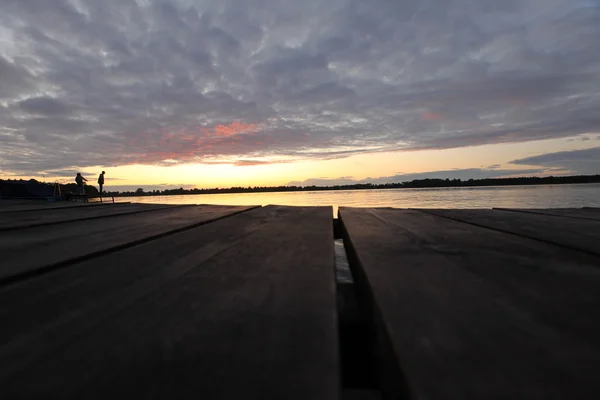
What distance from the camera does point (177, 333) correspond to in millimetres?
899

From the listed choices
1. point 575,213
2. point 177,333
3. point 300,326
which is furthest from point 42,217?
point 575,213

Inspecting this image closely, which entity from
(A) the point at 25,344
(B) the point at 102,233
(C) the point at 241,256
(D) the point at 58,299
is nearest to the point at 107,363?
(A) the point at 25,344

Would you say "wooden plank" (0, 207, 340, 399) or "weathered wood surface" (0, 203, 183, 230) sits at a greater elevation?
"weathered wood surface" (0, 203, 183, 230)

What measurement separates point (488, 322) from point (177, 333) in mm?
962

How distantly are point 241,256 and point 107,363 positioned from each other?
3.93 feet

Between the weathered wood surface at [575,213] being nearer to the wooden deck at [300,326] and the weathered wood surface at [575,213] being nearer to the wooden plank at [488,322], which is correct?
the wooden deck at [300,326]

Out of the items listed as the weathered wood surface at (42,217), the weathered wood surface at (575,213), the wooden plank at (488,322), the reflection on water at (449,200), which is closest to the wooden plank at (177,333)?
the wooden plank at (488,322)

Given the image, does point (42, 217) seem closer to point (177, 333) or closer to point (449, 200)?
point (177, 333)

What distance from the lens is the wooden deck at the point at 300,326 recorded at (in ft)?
2.15

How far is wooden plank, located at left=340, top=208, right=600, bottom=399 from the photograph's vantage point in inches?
25.0

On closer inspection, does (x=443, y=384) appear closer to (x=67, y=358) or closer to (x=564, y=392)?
(x=564, y=392)

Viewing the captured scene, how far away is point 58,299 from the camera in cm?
122

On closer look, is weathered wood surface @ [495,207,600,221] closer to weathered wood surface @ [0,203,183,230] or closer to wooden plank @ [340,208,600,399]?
wooden plank @ [340,208,600,399]

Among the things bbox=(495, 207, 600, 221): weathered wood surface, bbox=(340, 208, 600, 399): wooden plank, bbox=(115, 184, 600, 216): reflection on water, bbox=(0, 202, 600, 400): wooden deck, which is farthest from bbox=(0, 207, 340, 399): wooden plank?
bbox=(115, 184, 600, 216): reflection on water
